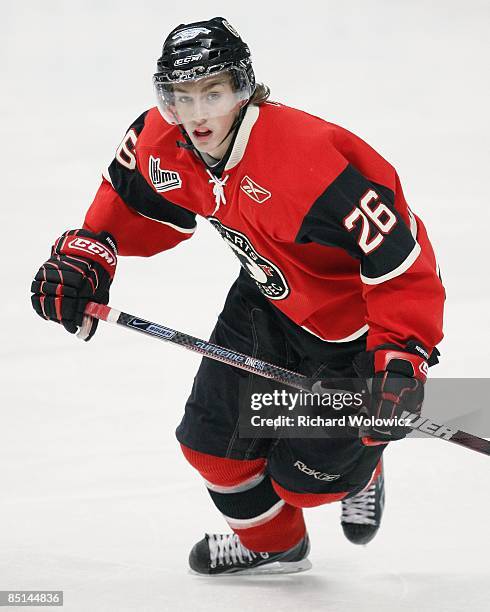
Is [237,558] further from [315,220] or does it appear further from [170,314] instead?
[170,314]

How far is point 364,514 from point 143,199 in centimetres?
102

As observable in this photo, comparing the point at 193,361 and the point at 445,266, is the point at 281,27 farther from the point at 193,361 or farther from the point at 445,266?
the point at 193,361

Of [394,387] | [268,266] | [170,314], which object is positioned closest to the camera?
[394,387]

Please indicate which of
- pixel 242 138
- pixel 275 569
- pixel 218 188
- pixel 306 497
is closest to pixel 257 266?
pixel 218 188

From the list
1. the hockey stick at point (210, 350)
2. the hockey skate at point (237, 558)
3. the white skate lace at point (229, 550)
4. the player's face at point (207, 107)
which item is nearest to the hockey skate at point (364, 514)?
the hockey skate at point (237, 558)

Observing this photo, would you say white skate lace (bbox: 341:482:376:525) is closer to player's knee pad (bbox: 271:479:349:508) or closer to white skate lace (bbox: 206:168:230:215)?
player's knee pad (bbox: 271:479:349:508)

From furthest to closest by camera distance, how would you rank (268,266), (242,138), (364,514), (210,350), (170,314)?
1. (170,314)
2. (364,514)
3. (210,350)
4. (268,266)
5. (242,138)

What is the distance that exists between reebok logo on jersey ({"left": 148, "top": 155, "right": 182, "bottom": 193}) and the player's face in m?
0.23

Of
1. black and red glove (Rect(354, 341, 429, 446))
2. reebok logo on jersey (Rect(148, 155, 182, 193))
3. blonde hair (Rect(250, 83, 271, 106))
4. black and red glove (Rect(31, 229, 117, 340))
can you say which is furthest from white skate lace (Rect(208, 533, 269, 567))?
blonde hair (Rect(250, 83, 271, 106))

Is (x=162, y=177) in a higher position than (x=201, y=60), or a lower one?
lower

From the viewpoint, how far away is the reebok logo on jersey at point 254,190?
235 cm

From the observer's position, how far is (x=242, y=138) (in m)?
2.36

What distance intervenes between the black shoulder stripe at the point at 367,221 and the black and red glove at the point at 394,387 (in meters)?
0.17

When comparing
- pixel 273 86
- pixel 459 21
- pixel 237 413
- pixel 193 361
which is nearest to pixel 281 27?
pixel 273 86
